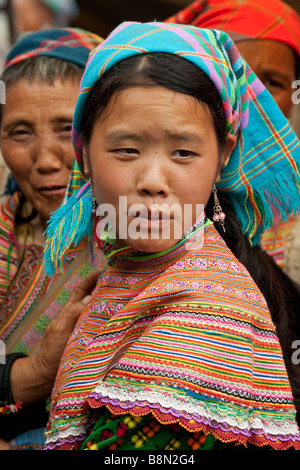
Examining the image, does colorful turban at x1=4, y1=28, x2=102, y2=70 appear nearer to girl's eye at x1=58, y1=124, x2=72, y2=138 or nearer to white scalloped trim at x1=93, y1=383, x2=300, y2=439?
girl's eye at x1=58, y1=124, x2=72, y2=138

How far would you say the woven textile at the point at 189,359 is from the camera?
4.74 ft

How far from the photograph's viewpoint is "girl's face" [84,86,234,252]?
1565mm

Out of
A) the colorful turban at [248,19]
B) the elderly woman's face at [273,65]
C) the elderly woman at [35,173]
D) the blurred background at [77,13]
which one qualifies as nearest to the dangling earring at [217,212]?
the elderly woman at [35,173]

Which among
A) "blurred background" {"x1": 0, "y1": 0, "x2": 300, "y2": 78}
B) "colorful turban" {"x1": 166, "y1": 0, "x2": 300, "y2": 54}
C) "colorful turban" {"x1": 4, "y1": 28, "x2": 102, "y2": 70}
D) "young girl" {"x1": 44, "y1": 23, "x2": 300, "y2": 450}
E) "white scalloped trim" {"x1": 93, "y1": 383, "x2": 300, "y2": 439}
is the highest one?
"blurred background" {"x1": 0, "y1": 0, "x2": 300, "y2": 78}

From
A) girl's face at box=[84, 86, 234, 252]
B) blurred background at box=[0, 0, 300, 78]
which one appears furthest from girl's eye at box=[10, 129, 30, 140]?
blurred background at box=[0, 0, 300, 78]

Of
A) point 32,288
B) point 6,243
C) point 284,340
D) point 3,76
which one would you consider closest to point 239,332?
point 284,340

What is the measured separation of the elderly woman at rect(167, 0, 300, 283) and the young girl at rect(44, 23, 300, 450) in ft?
3.70

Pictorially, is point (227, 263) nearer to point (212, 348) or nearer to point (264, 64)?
point (212, 348)

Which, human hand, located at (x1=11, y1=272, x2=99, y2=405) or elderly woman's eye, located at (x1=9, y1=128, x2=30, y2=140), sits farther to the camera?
elderly woman's eye, located at (x1=9, y1=128, x2=30, y2=140)

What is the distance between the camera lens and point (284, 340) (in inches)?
76.3

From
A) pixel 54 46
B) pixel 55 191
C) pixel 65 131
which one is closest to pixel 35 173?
pixel 55 191

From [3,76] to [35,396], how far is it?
1512mm

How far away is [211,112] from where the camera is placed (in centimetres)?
167

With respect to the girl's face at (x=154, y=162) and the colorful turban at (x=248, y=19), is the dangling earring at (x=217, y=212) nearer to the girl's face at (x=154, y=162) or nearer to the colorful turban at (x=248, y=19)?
the girl's face at (x=154, y=162)
